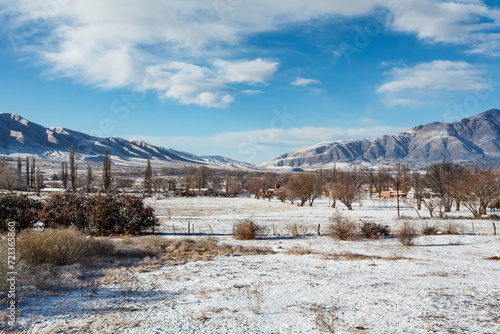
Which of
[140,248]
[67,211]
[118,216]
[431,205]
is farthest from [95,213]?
[431,205]

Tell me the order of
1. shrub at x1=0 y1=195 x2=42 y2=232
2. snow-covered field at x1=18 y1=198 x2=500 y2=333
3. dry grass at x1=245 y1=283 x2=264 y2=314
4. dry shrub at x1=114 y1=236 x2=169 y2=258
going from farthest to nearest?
shrub at x1=0 y1=195 x2=42 y2=232, dry shrub at x1=114 y1=236 x2=169 y2=258, dry grass at x1=245 y1=283 x2=264 y2=314, snow-covered field at x1=18 y1=198 x2=500 y2=333

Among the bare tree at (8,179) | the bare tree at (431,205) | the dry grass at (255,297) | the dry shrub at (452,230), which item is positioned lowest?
the dry shrub at (452,230)

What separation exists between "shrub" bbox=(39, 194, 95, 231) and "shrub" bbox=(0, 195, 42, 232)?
0.80 m

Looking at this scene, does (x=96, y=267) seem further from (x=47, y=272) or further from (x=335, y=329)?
(x=335, y=329)

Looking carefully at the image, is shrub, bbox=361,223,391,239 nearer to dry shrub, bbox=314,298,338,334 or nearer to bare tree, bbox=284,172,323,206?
dry shrub, bbox=314,298,338,334

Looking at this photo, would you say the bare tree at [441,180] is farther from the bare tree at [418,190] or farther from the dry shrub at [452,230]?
the dry shrub at [452,230]

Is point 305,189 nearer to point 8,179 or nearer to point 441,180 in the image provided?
point 441,180

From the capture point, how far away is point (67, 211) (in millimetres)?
24344

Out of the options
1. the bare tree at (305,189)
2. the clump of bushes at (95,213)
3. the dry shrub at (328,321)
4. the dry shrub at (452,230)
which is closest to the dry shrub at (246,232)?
the clump of bushes at (95,213)

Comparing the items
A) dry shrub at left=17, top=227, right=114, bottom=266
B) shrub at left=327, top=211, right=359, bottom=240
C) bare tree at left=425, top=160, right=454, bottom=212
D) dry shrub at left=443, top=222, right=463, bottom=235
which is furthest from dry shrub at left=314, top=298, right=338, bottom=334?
bare tree at left=425, top=160, right=454, bottom=212

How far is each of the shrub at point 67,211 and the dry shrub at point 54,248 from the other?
9.80 m

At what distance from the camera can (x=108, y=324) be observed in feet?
24.4

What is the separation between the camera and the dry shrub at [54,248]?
510 inches

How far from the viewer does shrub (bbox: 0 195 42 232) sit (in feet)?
70.2
